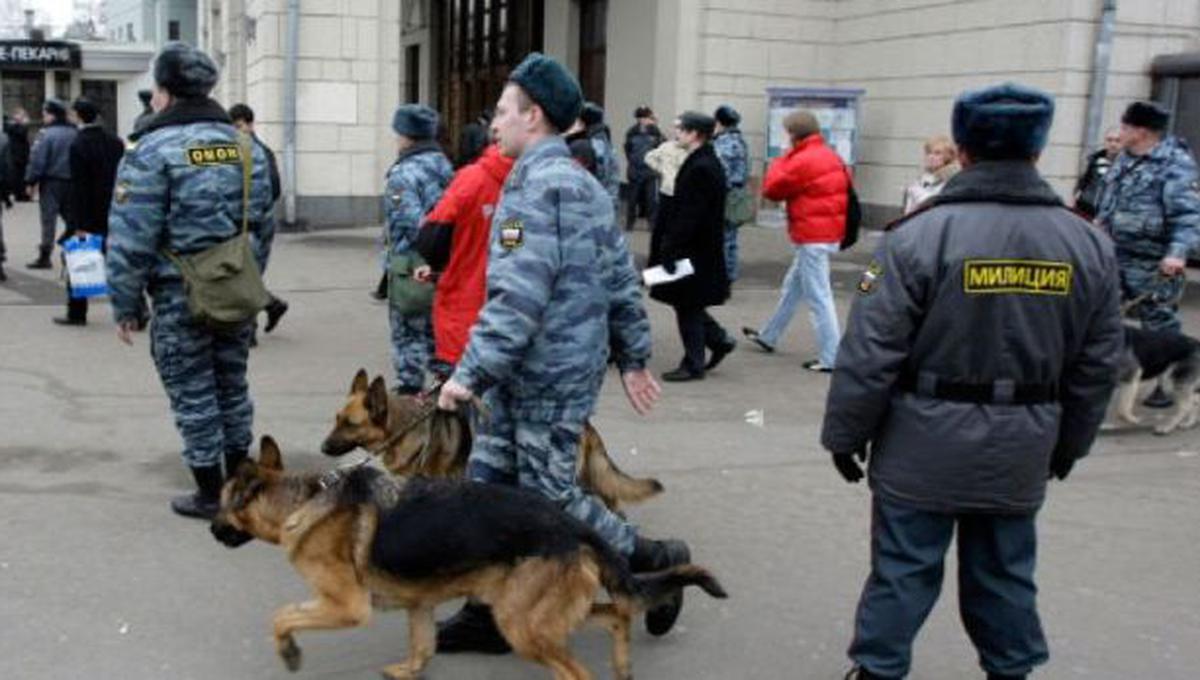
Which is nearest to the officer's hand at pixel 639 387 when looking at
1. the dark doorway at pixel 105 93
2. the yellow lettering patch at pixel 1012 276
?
the yellow lettering patch at pixel 1012 276

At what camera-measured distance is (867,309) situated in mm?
3123

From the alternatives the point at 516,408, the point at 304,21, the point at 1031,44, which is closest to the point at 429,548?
the point at 516,408

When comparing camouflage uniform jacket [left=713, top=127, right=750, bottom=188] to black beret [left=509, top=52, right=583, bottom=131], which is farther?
camouflage uniform jacket [left=713, top=127, right=750, bottom=188]

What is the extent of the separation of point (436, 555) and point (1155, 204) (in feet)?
18.1

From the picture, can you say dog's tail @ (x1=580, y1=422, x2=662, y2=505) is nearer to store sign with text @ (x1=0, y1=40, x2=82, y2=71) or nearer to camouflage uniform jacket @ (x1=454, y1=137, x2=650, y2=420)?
camouflage uniform jacket @ (x1=454, y1=137, x2=650, y2=420)

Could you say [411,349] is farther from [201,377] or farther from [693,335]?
[693,335]

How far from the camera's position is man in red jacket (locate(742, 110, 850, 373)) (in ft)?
28.0

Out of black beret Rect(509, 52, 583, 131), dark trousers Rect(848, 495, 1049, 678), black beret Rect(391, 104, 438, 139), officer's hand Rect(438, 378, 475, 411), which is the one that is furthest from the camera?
black beret Rect(391, 104, 438, 139)

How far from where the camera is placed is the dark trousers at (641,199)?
1723 cm

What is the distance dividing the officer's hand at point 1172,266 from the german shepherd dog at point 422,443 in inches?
159

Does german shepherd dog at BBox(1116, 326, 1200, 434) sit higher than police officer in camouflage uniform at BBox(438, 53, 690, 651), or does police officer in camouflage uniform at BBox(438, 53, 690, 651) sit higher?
police officer in camouflage uniform at BBox(438, 53, 690, 651)

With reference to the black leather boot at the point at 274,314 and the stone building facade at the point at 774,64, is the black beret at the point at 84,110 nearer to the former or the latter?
the black leather boot at the point at 274,314

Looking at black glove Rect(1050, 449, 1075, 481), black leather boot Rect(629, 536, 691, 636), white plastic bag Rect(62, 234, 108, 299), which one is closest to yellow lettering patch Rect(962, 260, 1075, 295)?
black glove Rect(1050, 449, 1075, 481)

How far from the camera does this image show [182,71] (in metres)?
4.75
